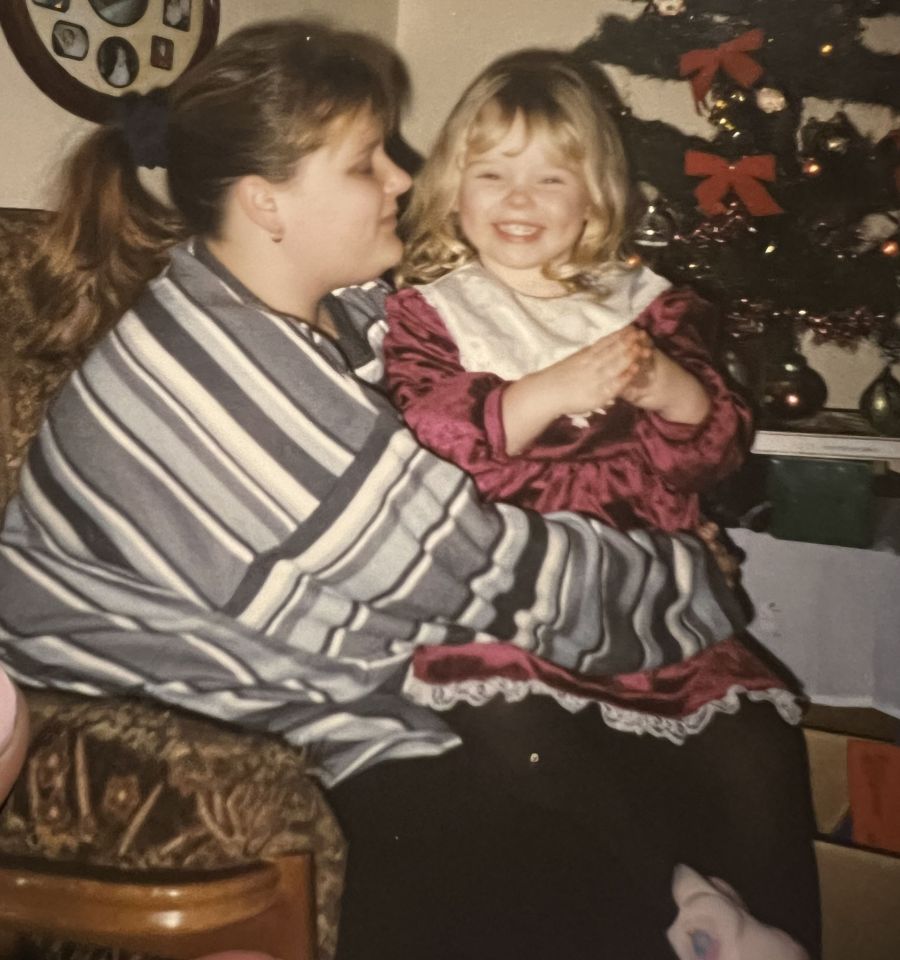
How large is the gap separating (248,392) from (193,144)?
0.30m

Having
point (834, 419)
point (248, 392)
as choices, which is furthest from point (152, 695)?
point (834, 419)

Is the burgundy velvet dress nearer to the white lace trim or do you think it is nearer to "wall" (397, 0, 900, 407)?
the white lace trim

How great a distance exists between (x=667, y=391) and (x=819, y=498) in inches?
9.5

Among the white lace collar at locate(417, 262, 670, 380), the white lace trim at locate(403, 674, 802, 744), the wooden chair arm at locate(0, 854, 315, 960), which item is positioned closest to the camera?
the wooden chair arm at locate(0, 854, 315, 960)

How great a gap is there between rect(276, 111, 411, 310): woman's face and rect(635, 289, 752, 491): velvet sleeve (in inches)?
13.5

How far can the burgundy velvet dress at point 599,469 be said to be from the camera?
105 centimetres

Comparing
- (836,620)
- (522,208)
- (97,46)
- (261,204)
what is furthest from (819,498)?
(97,46)

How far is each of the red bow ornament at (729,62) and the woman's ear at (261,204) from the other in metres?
0.53

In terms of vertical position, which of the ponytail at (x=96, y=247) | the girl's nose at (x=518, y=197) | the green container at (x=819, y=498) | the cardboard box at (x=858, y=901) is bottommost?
the cardboard box at (x=858, y=901)

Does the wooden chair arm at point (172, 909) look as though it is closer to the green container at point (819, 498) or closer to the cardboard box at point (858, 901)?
the cardboard box at point (858, 901)

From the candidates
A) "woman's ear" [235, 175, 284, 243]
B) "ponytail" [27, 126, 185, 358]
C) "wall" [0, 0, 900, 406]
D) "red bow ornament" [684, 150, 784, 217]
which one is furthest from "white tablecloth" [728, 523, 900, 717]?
"ponytail" [27, 126, 185, 358]

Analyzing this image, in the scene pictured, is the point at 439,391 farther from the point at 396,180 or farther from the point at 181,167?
the point at 181,167

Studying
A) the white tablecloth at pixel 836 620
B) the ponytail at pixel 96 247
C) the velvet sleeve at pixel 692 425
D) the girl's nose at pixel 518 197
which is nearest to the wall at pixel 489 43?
the girl's nose at pixel 518 197

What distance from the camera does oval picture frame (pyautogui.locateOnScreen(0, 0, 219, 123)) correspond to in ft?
3.13
